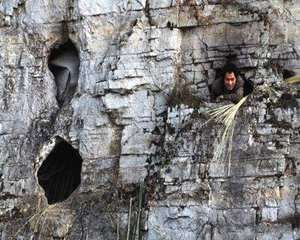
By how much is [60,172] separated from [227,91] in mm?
2864

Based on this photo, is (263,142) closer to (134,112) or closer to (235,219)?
(235,219)

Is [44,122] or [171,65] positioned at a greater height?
[171,65]

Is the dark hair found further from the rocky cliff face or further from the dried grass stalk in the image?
the dried grass stalk

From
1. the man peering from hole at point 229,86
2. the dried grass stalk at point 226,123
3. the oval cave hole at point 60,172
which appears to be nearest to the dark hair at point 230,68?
the man peering from hole at point 229,86

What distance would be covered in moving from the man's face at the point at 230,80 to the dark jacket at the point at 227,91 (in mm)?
51

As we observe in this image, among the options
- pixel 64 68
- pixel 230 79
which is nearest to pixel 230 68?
pixel 230 79

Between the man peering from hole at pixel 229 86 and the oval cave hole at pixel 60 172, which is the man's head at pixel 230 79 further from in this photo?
the oval cave hole at pixel 60 172

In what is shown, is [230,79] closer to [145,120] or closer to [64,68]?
[145,120]

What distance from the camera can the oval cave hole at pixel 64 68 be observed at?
14.5 meters

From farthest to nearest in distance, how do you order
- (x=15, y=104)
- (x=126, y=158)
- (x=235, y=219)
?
(x=15, y=104), (x=126, y=158), (x=235, y=219)

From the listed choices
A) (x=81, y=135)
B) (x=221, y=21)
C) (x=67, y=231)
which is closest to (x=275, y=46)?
(x=221, y=21)

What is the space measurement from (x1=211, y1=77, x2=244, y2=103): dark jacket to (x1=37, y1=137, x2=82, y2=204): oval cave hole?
2.25m

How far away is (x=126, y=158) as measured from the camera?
43.7 ft

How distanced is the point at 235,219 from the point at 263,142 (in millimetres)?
1075
